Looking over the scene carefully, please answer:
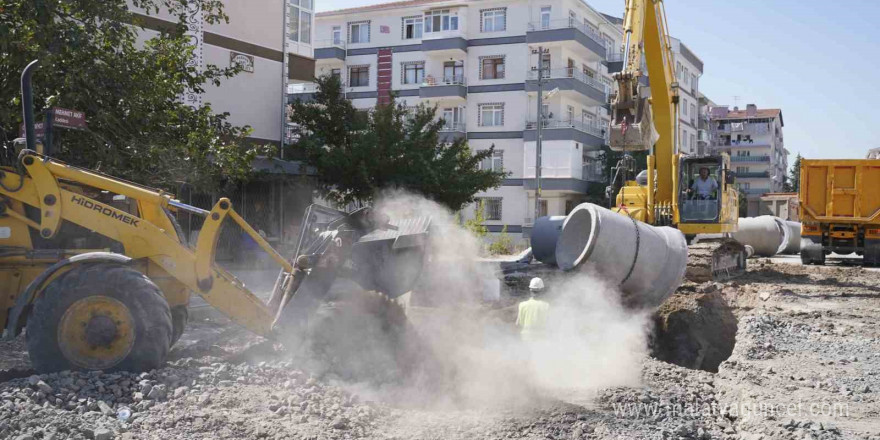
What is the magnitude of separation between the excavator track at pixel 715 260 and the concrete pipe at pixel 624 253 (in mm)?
3445

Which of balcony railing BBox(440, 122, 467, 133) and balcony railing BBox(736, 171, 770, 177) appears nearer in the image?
balcony railing BBox(440, 122, 467, 133)

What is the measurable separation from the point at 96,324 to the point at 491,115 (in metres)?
39.8

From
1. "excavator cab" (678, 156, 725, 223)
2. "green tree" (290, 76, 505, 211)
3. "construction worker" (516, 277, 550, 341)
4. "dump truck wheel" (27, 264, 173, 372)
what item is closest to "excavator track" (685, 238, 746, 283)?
"excavator cab" (678, 156, 725, 223)

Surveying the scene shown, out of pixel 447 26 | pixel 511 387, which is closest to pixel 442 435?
pixel 511 387

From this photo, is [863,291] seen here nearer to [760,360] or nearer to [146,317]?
[760,360]

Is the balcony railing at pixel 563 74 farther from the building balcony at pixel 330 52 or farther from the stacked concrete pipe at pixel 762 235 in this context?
the stacked concrete pipe at pixel 762 235

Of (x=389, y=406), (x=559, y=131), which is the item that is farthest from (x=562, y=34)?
(x=389, y=406)

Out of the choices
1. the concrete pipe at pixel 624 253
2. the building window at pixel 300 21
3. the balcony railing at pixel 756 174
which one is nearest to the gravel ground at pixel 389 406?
→ the concrete pipe at pixel 624 253

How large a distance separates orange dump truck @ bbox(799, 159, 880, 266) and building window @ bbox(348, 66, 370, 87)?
1261 inches

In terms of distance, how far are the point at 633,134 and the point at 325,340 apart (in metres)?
9.12

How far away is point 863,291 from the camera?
52.7 ft

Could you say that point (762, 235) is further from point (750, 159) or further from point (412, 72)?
point (750, 159)

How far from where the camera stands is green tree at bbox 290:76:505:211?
835 inches

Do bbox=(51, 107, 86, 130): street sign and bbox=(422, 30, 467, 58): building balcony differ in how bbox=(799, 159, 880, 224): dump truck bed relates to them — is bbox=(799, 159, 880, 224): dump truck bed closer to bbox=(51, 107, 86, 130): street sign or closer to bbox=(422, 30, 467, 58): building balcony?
bbox=(51, 107, 86, 130): street sign
